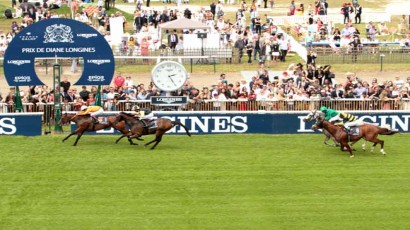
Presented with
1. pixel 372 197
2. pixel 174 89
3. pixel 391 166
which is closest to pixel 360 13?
pixel 174 89

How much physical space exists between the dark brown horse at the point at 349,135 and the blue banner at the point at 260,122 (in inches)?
112

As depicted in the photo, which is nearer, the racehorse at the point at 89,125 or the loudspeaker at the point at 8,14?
the racehorse at the point at 89,125

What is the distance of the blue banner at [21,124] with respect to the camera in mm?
31562

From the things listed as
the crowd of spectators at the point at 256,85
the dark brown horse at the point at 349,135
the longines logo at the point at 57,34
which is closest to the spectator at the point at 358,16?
the crowd of spectators at the point at 256,85

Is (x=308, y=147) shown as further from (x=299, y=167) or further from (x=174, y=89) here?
(x=174, y=89)

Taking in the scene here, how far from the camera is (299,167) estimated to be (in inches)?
1089

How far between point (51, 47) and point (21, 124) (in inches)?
101

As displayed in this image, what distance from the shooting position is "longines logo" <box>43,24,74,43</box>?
106ft

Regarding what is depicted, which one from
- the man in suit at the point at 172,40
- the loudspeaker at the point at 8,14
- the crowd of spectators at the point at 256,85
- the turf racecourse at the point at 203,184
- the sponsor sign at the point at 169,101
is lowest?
the turf racecourse at the point at 203,184

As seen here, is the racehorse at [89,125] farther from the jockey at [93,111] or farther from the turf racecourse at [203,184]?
the turf racecourse at [203,184]

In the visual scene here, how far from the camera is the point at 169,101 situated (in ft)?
109

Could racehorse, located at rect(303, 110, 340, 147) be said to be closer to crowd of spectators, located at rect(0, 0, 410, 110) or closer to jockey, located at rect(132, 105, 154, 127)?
crowd of spectators, located at rect(0, 0, 410, 110)

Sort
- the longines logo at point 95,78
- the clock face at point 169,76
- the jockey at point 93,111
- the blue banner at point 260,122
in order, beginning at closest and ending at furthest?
the jockey at point 93,111 < the blue banner at point 260,122 < the longines logo at point 95,78 < the clock face at point 169,76

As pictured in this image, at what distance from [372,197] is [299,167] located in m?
3.40
